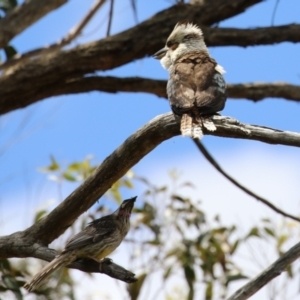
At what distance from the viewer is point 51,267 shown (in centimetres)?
407

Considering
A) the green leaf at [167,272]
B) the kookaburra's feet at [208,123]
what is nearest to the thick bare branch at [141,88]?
the green leaf at [167,272]

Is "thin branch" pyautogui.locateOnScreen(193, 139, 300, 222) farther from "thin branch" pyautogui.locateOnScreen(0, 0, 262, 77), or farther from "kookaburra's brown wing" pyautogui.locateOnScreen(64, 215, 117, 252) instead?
"kookaburra's brown wing" pyautogui.locateOnScreen(64, 215, 117, 252)

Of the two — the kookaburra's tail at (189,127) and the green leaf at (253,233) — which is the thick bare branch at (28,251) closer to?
the kookaburra's tail at (189,127)

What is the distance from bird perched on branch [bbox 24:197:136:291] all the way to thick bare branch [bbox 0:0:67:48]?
89.5 inches

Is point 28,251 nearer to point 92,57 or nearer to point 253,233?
point 253,233

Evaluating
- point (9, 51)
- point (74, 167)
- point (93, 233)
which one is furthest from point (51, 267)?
point (9, 51)

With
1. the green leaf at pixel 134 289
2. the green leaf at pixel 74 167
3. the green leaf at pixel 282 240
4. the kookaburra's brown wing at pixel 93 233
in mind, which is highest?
the green leaf at pixel 74 167

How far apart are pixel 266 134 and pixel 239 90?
3103 millimetres

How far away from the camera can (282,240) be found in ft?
21.1

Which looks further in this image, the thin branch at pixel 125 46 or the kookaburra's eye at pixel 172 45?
the thin branch at pixel 125 46

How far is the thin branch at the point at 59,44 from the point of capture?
281 inches

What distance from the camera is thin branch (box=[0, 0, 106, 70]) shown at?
23.4 ft

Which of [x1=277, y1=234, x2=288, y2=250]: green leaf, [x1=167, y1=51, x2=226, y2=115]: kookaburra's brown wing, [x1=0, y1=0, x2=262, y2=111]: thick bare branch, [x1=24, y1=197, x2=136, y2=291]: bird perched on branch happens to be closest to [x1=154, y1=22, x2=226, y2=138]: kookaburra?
[x1=167, y1=51, x2=226, y2=115]: kookaburra's brown wing

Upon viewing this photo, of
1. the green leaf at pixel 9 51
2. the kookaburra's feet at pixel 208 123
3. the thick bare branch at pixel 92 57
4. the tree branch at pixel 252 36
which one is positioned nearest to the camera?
the kookaburra's feet at pixel 208 123
